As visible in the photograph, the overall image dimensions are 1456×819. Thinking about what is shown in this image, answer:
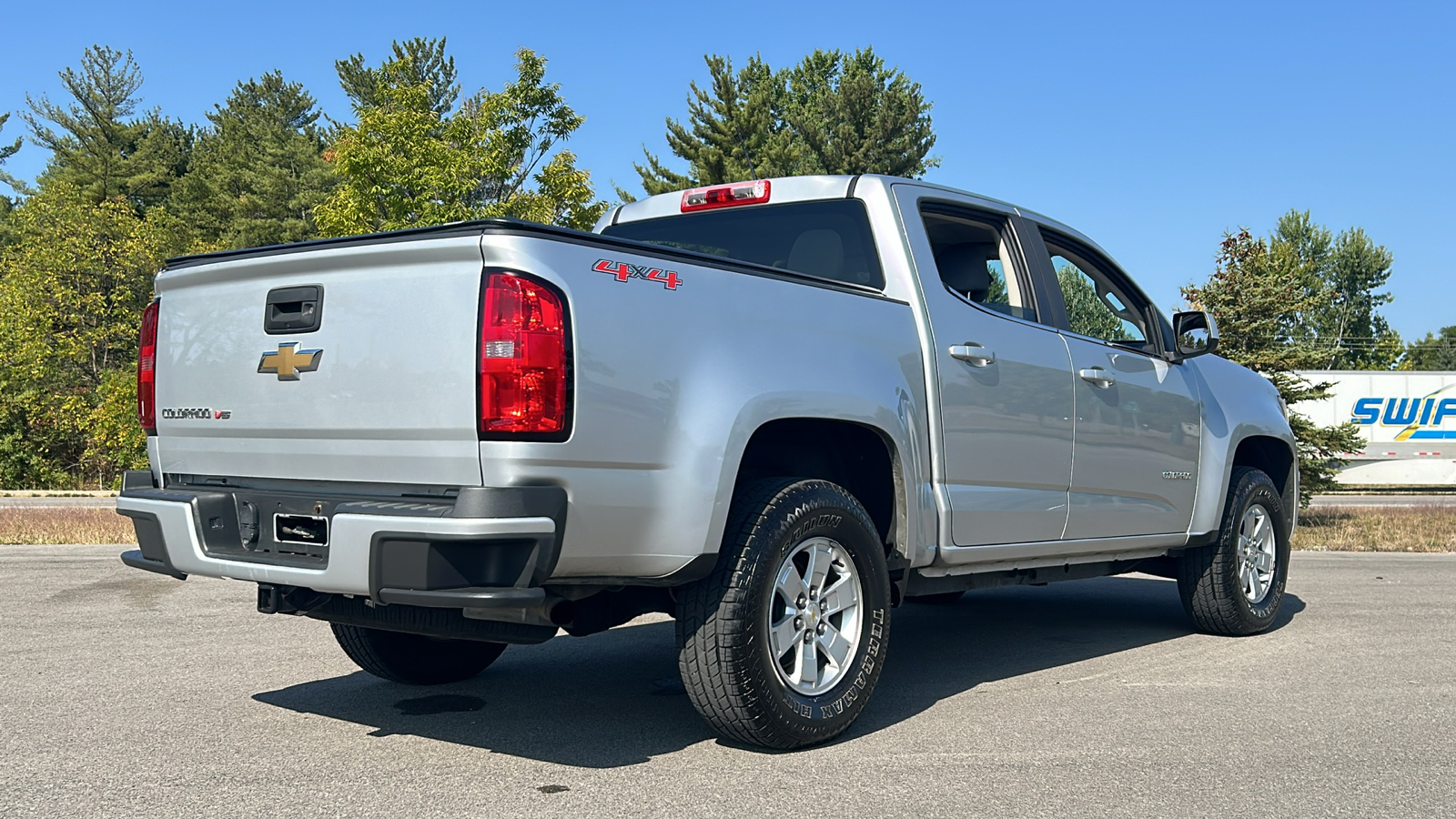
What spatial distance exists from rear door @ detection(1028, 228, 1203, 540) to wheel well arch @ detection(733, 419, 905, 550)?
1242mm

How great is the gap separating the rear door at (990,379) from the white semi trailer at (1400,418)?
26338 millimetres

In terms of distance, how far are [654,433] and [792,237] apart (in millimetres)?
1932

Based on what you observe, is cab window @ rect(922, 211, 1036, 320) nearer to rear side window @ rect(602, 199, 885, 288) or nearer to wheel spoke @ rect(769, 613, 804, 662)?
rear side window @ rect(602, 199, 885, 288)

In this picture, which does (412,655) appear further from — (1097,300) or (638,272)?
(1097,300)

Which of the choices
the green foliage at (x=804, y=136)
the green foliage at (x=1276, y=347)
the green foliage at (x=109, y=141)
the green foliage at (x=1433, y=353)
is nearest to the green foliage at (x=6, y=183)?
the green foliage at (x=109, y=141)

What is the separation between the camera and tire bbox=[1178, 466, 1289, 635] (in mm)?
6766

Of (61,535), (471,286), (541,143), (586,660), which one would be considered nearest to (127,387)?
(541,143)

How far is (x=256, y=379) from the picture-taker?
4.04 meters

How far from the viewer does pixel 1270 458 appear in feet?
25.4

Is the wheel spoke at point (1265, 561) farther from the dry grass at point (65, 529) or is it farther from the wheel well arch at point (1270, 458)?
the dry grass at point (65, 529)

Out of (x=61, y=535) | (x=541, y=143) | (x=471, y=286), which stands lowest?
(x=61, y=535)

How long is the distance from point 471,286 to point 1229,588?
4921 mm

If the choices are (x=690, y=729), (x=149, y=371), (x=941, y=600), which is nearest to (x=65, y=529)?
(x=941, y=600)

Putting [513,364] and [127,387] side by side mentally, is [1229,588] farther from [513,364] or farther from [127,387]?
[127,387]
